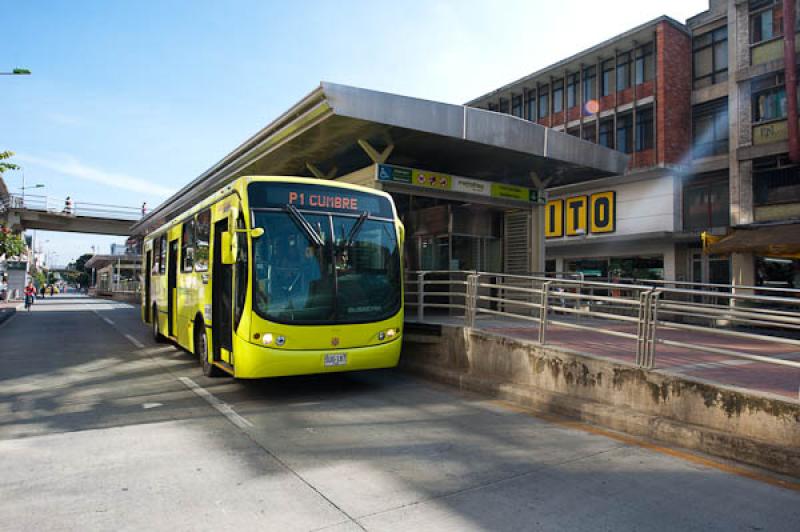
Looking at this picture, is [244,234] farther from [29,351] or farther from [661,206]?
[661,206]

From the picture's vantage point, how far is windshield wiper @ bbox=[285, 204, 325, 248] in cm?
764

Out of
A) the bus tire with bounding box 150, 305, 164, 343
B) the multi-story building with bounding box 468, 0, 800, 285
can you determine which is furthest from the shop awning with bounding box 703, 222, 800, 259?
the bus tire with bounding box 150, 305, 164, 343

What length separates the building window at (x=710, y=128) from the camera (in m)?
21.6

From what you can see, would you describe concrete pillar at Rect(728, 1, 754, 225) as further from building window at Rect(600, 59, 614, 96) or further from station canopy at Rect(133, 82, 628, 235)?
station canopy at Rect(133, 82, 628, 235)

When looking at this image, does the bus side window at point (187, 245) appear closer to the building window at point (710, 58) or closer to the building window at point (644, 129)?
the building window at point (644, 129)

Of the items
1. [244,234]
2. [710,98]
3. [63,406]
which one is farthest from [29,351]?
[710,98]

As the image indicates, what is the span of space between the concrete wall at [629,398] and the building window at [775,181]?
16.4 meters

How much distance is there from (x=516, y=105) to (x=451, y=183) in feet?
60.4

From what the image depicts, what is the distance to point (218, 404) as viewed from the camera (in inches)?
289

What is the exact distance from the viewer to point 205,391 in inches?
321

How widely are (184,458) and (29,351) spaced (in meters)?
10.0

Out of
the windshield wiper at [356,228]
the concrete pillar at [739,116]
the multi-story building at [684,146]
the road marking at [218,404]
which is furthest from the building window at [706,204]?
the road marking at [218,404]

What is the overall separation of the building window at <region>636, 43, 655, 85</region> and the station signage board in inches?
486

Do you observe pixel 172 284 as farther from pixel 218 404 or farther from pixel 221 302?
pixel 218 404
